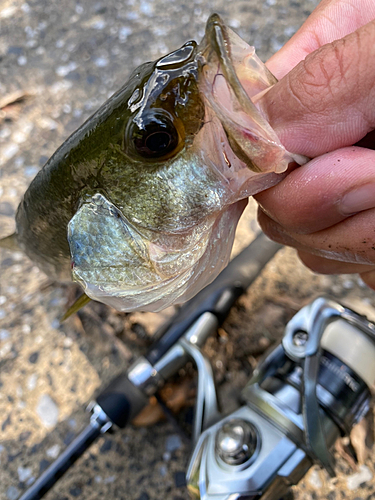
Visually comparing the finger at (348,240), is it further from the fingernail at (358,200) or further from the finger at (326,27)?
the finger at (326,27)

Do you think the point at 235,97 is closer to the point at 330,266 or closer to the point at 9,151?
the point at 330,266

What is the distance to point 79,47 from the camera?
2.60 metres

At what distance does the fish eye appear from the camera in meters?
0.70

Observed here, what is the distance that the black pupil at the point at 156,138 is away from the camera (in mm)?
703

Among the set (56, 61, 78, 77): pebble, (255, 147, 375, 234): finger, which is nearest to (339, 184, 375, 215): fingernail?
(255, 147, 375, 234): finger

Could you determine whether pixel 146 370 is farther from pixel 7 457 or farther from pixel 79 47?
pixel 79 47

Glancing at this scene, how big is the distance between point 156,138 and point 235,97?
0.17m

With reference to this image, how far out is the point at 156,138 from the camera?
28.1 inches

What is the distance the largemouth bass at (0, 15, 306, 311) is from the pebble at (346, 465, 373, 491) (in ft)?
3.30

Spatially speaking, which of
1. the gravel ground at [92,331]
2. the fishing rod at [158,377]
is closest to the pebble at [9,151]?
the gravel ground at [92,331]

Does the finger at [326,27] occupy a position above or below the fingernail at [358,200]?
above

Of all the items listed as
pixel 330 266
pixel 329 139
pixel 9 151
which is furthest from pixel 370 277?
pixel 9 151

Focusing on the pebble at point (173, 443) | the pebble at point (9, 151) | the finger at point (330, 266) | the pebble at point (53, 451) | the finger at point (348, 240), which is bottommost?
the pebble at point (173, 443)

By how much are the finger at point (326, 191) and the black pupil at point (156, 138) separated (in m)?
0.25
